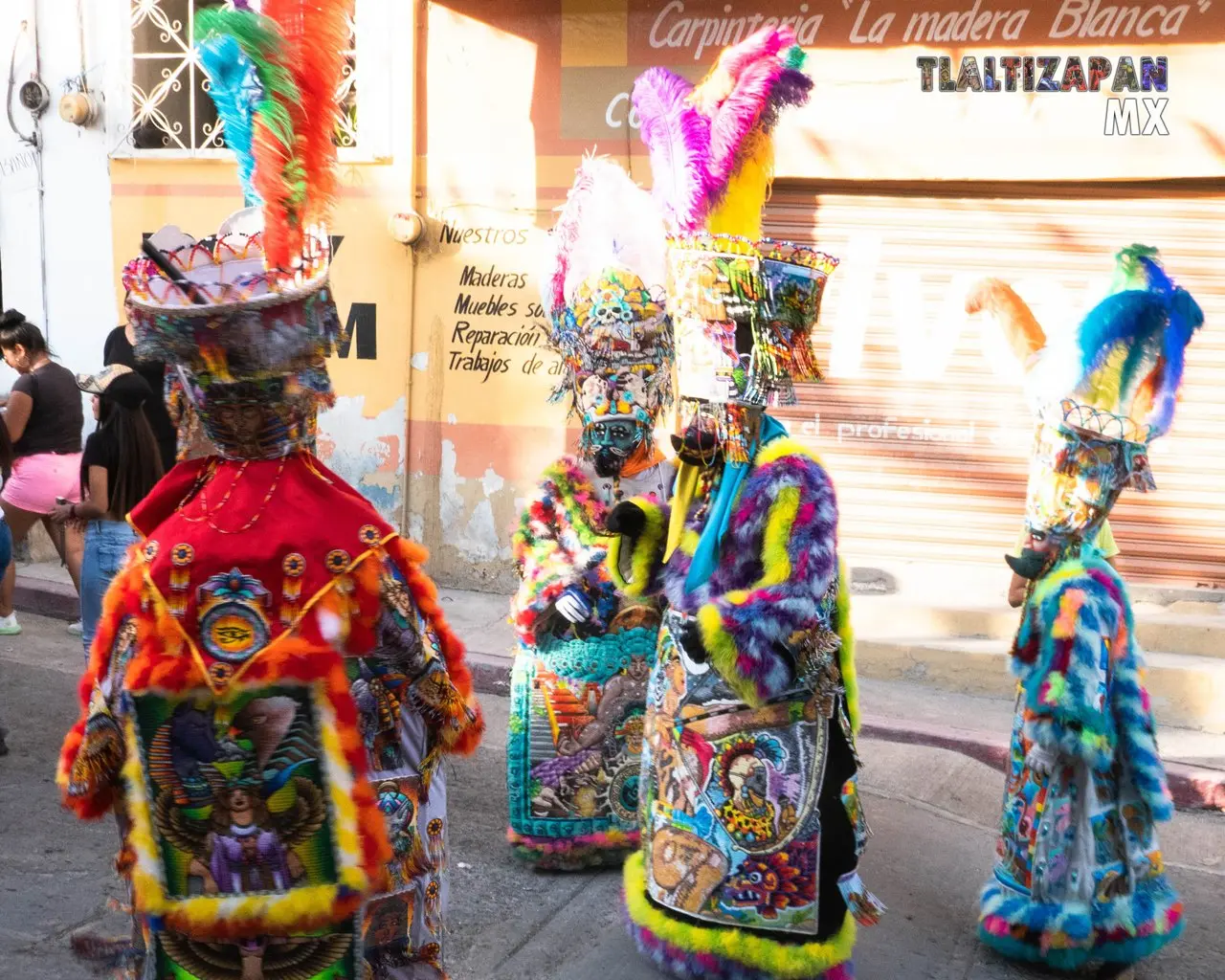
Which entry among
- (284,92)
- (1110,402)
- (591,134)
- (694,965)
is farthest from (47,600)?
(1110,402)

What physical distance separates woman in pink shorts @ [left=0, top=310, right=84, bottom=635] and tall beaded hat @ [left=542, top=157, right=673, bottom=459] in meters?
4.29

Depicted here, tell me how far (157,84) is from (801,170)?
5098mm

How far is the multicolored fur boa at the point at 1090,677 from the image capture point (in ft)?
13.3

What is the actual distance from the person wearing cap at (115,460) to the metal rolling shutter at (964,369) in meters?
4.36

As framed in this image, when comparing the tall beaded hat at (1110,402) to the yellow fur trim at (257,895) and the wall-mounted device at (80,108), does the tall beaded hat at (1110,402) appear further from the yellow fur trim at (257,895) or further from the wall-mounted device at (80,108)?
the wall-mounted device at (80,108)

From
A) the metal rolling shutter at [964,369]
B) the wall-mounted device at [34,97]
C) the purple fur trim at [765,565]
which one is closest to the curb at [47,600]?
the wall-mounted device at [34,97]

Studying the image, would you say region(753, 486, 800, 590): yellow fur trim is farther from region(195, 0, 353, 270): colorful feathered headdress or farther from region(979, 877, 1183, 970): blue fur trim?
region(979, 877, 1183, 970): blue fur trim

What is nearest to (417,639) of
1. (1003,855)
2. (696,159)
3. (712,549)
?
(712,549)

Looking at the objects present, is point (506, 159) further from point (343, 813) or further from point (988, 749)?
point (343, 813)

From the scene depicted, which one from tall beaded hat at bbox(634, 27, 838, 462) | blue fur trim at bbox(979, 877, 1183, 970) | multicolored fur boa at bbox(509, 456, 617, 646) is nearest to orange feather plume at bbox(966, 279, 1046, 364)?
tall beaded hat at bbox(634, 27, 838, 462)

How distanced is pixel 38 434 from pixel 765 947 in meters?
6.14

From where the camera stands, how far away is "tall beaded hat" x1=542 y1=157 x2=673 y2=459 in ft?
15.0

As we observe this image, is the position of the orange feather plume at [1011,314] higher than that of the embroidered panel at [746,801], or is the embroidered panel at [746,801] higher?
the orange feather plume at [1011,314]

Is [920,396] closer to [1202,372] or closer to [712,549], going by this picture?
[1202,372]
